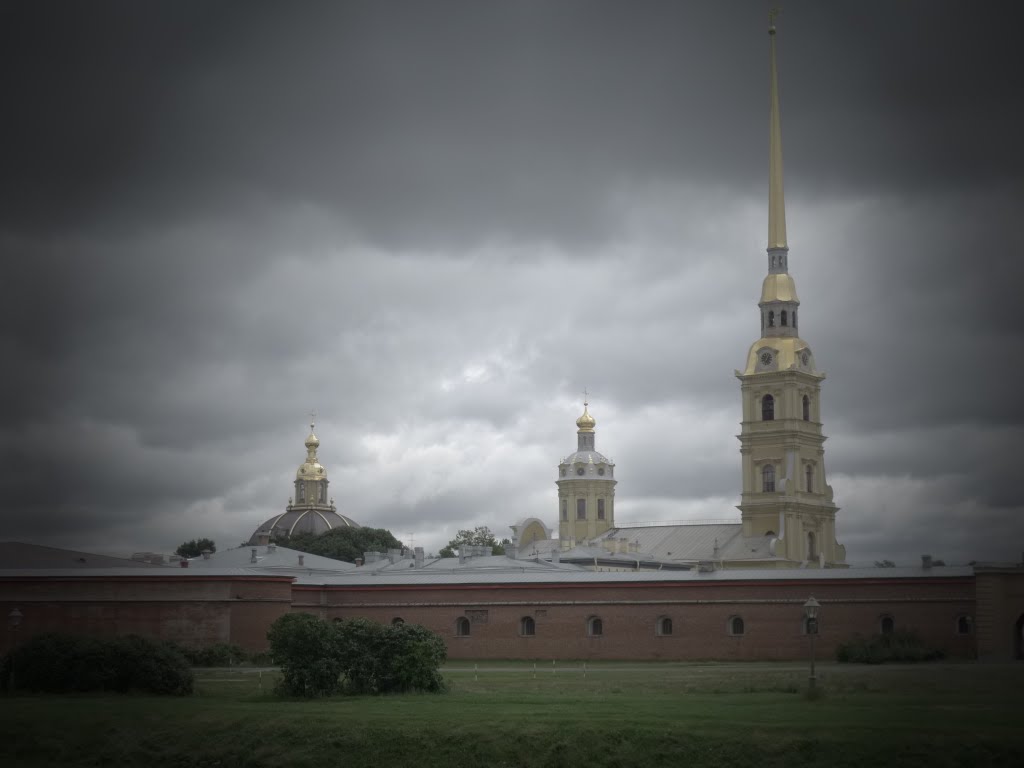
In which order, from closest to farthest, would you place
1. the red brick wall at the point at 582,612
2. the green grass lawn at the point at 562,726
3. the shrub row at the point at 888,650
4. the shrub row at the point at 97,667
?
the green grass lawn at the point at 562,726 < the shrub row at the point at 97,667 < the shrub row at the point at 888,650 < the red brick wall at the point at 582,612

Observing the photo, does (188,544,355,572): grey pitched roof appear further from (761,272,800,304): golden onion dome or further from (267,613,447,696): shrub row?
(761,272,800,304): golden onion dome

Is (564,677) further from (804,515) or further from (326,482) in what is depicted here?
(326,482)

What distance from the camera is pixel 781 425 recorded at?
319 feet

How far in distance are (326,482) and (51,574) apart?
278 feet

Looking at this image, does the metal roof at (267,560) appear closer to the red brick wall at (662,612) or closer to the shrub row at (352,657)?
the red brick wall at (662,612)

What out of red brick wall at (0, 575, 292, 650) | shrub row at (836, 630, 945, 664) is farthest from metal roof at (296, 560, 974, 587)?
red brick wall at (0, 575, 292, 650)

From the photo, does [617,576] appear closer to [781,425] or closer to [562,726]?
[562,726]

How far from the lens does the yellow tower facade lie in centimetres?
11744

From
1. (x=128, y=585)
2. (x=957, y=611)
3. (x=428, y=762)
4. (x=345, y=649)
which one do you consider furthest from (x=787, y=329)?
(x=428, y=762)

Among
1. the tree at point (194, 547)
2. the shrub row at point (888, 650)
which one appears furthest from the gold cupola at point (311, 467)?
the shrub row at point (888, 650)

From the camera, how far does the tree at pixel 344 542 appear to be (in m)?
115

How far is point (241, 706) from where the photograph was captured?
1388 inches

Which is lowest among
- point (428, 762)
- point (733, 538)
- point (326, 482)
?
point (428, 762)

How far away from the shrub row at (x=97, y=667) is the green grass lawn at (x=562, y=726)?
0.88 metres
